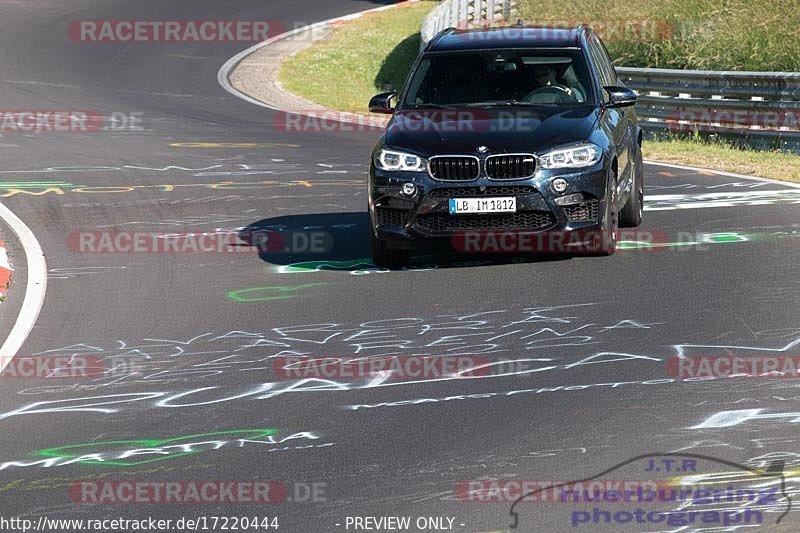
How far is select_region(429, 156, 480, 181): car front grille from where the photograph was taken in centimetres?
1098

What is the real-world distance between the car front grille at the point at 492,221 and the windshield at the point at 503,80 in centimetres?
135

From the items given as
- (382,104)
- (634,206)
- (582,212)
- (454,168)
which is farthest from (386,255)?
(634,206)

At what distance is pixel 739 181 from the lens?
16156 millimetres

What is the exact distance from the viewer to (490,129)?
37.0 feet

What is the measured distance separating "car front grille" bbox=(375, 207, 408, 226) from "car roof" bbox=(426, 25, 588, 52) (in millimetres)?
1996

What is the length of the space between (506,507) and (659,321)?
12.2 feet

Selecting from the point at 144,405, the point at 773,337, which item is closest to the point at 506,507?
the point at 144,405

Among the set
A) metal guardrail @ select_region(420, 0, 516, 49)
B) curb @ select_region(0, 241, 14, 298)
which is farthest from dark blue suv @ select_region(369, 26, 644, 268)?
metal guardrail @ select_region(420, 0, 516, 49)

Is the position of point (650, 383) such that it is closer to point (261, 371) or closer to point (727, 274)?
point (261, 371)

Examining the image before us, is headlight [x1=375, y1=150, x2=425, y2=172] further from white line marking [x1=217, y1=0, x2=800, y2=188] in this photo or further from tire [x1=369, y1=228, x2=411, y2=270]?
white line marking [x1=217, y1=0, x2=800, y2=188]

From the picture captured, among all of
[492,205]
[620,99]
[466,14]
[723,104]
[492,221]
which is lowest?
[492,221]

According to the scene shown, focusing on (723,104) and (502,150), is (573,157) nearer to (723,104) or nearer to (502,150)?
(502,150)

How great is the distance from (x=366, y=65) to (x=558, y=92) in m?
20.7

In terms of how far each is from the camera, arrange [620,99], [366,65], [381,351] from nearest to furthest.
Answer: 1. [381,351]
2. [620,99]
3. [366,65]
